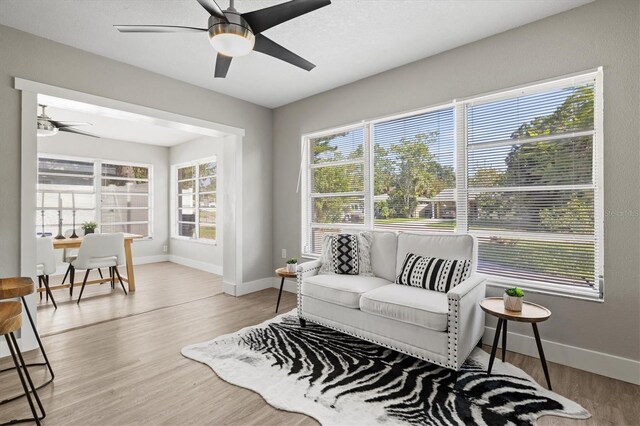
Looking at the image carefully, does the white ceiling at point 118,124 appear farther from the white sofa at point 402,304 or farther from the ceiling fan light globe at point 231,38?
the white sofa at point 402,304

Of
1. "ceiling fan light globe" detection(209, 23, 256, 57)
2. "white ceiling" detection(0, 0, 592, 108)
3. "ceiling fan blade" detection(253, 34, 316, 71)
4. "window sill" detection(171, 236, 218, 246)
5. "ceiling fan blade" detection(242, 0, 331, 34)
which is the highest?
"white ceiling" detection(0, 0, 592, 108)

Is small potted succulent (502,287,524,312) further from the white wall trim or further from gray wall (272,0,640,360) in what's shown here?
the white wall trim

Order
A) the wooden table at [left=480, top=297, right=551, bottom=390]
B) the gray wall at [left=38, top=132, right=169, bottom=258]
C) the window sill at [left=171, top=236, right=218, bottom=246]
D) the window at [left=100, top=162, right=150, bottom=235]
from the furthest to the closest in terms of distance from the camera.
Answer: the window at [left=100, top=162, right=150, bottom=235], the window sill at [left=171, top=236, right=218, bottom=246], the gray wall at [left=38, top=132, right=169, bottom=258], the wooden table at [left=480, top=297, right=551, bottom=390]

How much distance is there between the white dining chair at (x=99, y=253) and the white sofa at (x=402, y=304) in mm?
2967

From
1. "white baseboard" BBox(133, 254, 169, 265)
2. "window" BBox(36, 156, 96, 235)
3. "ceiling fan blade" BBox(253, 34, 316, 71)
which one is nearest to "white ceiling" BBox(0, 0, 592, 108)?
"ceiling fan blade" BBox(253, 34, 316, 71)

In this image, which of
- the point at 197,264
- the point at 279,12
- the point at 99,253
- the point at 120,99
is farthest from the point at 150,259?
the point at 279,12

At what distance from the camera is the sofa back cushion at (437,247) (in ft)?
9.07

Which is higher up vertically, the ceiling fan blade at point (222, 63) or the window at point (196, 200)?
the ceiling fan blade at point (222, 63)

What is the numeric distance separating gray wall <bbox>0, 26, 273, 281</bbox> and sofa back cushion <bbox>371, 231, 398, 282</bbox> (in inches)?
83.4

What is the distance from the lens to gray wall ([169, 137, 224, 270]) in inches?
241

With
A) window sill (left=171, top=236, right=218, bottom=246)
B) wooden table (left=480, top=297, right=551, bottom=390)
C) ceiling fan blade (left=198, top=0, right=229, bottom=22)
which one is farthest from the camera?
window sill (left=171, top=236, right=218, bottom=246)

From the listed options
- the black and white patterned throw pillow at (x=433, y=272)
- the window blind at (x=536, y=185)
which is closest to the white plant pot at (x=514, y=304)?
the black and white patterned throw pillow at (x=433, y=272)

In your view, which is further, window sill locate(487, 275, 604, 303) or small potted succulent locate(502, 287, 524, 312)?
window sill locate(487, 275, 604, 303)

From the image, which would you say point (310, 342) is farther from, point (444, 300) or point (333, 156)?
point (333, 156)
